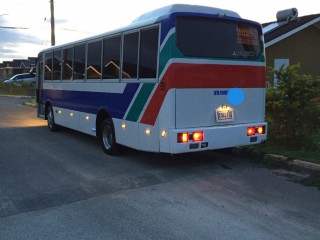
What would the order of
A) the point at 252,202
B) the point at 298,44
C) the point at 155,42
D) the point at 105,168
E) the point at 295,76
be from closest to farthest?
the point at 252,202
the point at 155,42
the point at 105,168
the point at 295,76
the point at 298,44

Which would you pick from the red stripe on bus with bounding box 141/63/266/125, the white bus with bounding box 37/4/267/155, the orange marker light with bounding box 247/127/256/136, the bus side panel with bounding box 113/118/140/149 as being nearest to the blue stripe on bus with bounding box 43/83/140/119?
the white bus with bounding box 37/4/267/155

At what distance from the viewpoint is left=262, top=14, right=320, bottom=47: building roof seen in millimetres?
19344

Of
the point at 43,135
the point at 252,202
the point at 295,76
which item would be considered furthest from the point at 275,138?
the point at 43,135

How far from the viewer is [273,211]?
5383 millimetres

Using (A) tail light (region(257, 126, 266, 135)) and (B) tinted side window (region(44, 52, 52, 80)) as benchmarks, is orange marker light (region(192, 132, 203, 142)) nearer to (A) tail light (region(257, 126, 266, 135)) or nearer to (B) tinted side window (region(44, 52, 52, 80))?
(A) tail light (region(257, 126, 266, 135))

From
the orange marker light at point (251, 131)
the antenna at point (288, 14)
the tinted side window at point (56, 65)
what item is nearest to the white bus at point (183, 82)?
the orange marker light at point (251, 131)

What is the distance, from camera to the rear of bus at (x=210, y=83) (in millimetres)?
6980

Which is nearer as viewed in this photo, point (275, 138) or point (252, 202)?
point (252, 202)

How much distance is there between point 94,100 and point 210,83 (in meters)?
3.29

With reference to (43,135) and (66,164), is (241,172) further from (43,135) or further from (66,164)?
(43,135)

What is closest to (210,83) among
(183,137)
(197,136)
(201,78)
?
(201,78)

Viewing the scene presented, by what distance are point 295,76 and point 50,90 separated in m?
7.50

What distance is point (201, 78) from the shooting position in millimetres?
7262

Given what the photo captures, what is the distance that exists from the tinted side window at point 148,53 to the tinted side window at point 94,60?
195 centimetres
